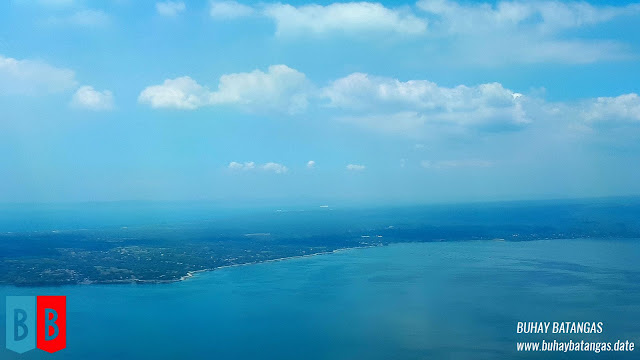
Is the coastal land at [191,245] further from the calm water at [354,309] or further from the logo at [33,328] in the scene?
the logo at [33,328]

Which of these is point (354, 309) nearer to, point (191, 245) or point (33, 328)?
point (33, 328)

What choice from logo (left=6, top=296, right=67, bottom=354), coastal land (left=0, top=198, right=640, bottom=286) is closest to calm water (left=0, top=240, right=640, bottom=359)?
logo (left=6, top=296, right=67, bottom=354)

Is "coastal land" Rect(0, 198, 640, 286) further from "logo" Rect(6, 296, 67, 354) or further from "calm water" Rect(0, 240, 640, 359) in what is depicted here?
"logo" Rect(6, 296, 67, 354)

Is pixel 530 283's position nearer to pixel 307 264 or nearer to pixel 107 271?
pixel 307 264

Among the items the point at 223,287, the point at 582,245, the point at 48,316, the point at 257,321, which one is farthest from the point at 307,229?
the point at 48,316

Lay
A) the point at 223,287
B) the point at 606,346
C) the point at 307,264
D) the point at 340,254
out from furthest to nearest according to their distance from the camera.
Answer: the point at 340,254
the point at 307,264
the point at 223,287
the point at 606,346

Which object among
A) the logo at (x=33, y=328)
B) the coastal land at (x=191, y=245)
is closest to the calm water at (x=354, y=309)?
the logo at (x=33, y=328)

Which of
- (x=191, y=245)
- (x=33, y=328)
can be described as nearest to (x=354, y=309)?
(x=33, y=328)
